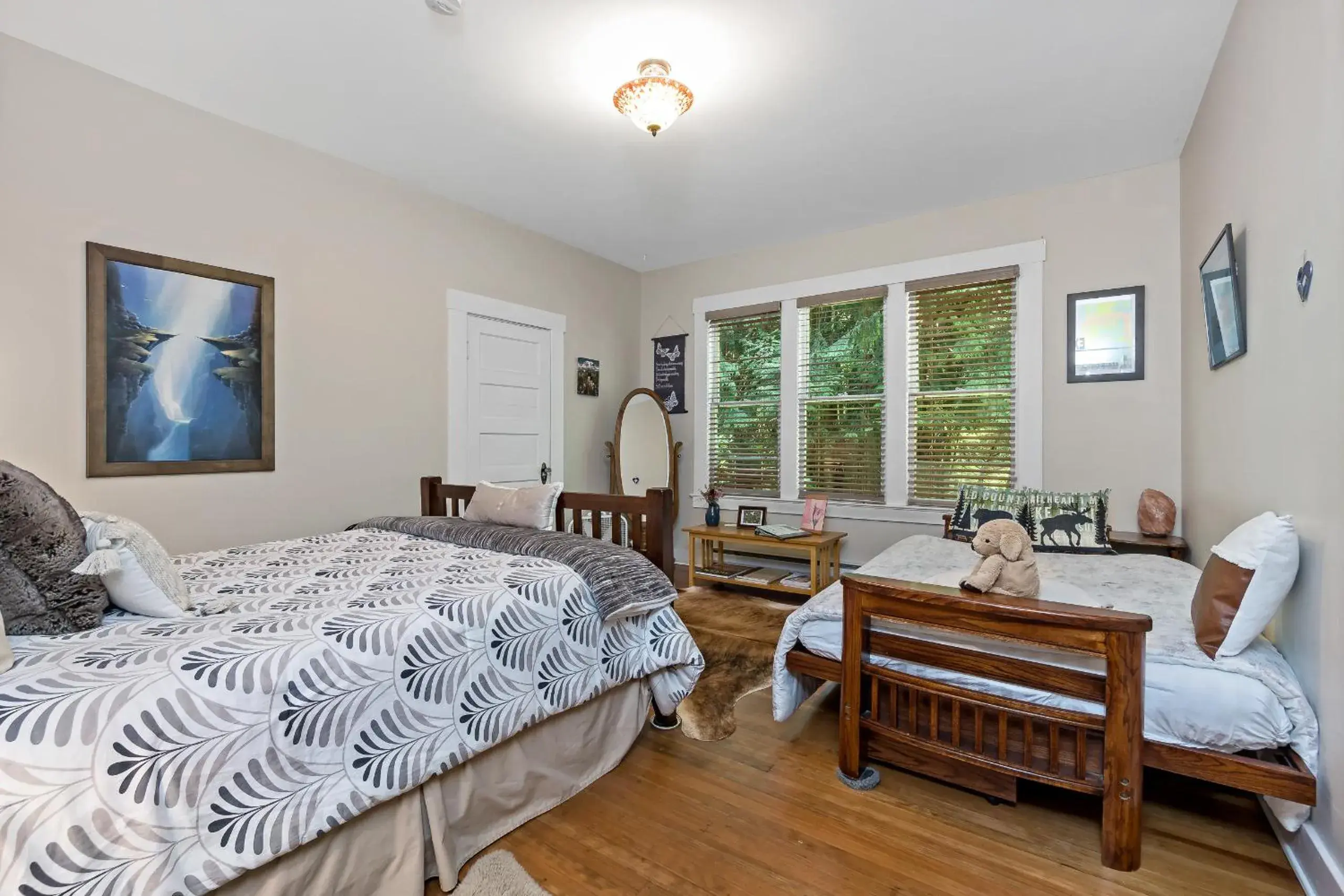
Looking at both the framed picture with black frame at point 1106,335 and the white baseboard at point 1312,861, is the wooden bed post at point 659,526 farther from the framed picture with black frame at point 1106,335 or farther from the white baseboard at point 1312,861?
the framed picture with black frame at point 1106,335

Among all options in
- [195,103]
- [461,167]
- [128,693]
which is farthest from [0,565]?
[461,167]

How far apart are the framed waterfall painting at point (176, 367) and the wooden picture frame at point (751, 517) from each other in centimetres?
288

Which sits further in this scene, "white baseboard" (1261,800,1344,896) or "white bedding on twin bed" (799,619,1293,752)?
"white bedding on twin bed" (799,619,1293,752)

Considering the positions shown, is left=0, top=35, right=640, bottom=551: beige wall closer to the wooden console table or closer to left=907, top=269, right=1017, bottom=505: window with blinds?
the wooden console table

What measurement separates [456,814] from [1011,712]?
4.92 ft

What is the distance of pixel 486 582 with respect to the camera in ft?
5.87

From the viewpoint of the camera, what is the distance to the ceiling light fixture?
2.35m

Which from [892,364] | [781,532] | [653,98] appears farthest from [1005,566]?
[892,364]

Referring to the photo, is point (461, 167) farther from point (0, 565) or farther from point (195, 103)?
point (0, 565)

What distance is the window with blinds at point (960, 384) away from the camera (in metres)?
3.71

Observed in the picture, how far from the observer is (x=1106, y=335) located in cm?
339

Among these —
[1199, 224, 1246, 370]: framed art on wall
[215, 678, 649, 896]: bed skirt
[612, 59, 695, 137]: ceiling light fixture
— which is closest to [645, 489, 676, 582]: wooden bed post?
[215, 678, 649, 896]: bed skirt

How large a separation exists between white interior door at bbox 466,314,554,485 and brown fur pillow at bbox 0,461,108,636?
2484mm

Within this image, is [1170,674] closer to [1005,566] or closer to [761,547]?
[1005,566]
